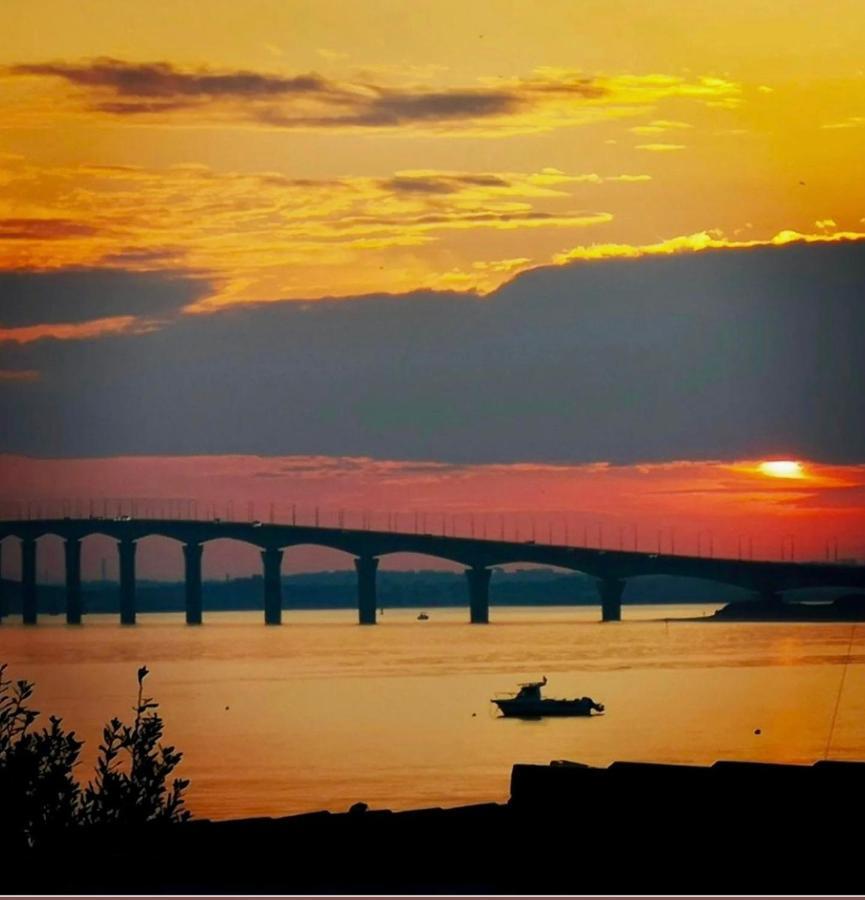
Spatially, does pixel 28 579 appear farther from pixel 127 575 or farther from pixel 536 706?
pixel 536 706

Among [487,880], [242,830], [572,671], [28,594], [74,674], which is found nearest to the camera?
[487,880]

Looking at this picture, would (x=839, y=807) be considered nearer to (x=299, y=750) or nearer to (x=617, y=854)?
(x=617, y=854)

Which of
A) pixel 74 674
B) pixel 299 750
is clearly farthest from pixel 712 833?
pixel 74 674

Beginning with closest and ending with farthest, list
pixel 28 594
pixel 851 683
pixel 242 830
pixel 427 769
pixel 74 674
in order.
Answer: pixel 242 830, pixel 427 769, pixel 851 683, pixel 74 674, pixel 28 594

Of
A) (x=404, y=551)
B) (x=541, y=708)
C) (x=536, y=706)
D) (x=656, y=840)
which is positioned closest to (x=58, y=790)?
(x=656, y=840)

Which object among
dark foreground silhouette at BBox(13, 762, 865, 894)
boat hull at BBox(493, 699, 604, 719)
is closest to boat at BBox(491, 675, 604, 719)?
boat hull at BBox(493, 699, 604, 719)

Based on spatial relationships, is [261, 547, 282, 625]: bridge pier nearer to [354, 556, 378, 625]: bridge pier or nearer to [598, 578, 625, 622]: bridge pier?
[354, 556, 378, 625]: bridge pier
